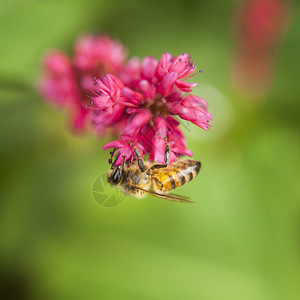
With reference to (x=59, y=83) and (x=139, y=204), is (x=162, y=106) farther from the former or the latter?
(x=139, y=204)

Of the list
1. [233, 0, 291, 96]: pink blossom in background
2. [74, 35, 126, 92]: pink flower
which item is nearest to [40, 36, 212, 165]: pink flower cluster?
[74, 35, 126, 92]: pink flower

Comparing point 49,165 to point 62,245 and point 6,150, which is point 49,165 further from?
point 62,245

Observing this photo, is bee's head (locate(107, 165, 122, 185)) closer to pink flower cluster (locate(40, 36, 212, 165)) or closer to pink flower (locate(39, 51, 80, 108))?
pink flower cluster (locate(40, 36, 212, 165))

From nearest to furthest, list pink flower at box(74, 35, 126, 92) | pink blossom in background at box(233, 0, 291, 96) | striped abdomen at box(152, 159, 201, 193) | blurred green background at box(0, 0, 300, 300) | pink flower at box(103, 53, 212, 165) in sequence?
pink flower at box(103, 53, 212, 165) < striped abdomen at box(152, 159, 201, 193) < pink flower at box(74, 35, 126, 92) < blurred green background at box(0, 0, 300, 300) < pink blossom in background at box(233, 0, 291, 96)

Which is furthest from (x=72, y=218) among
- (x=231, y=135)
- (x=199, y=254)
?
(x=231, y=135)

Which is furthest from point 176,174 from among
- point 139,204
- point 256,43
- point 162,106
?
point 256,43
